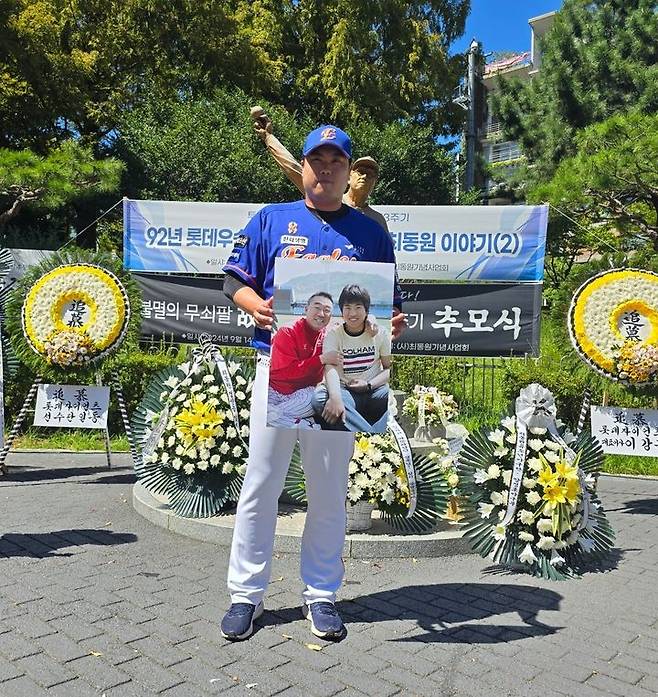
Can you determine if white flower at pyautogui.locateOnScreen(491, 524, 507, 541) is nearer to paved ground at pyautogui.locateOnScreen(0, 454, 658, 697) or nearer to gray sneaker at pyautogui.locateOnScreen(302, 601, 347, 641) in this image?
paved ground at pyautogui.locateOnScreen(0, 454, 658, 697)

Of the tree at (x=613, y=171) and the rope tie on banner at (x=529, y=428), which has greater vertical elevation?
the tree at (x=613, y=171)

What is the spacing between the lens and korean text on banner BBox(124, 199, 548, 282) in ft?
26.4

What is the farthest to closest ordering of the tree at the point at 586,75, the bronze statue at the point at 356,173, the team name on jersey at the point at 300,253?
the tree at the point at 586,75
the bronze statue at the point at 356,173
the team name on jersey at the point at 300,253

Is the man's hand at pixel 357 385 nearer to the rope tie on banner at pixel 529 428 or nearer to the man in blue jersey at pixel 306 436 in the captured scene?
the man in blue jersey at pixel 306 436

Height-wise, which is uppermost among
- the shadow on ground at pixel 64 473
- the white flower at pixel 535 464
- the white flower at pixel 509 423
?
the white flower at pixel 509 423

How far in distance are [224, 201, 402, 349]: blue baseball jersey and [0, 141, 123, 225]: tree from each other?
27.0ft

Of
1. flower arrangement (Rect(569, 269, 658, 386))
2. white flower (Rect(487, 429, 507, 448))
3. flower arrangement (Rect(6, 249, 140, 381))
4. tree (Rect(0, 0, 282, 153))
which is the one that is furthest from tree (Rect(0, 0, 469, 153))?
white flower (Rect(487, 429, 507, 448))

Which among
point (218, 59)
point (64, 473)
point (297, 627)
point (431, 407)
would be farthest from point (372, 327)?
point (218, 59)

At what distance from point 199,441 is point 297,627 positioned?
1.81 m

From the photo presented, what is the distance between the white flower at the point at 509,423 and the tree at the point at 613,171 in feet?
12.6

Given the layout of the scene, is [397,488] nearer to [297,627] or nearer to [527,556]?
[527,556]

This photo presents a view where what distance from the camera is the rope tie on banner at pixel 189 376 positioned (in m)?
4.88

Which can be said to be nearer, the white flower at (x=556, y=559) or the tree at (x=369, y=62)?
the white flower at (x=556, y=559)

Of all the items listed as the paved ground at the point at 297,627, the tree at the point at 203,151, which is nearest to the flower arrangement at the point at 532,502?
the paved ground at the point at 297,627
